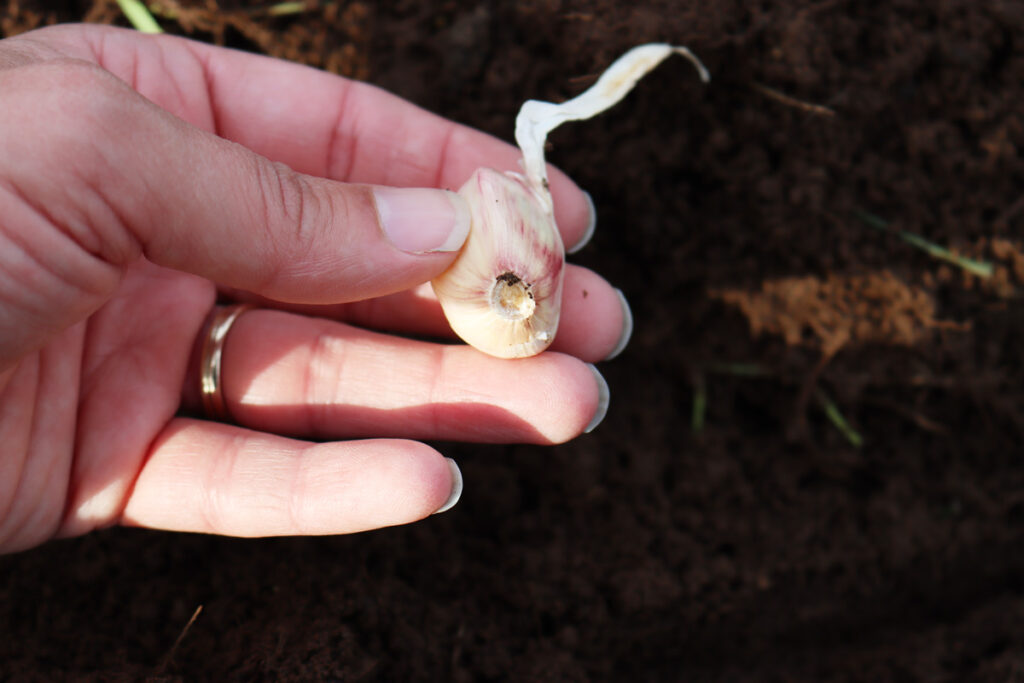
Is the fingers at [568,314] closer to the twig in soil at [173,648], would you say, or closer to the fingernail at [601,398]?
the fingernail at [601,398]

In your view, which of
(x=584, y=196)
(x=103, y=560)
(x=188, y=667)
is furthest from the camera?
(x=584, y=196)

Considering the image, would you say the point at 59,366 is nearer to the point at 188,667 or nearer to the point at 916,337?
the point at 188,667

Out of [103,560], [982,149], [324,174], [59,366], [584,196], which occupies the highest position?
[982,149]

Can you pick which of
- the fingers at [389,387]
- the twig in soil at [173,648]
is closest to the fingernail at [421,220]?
the fingers at [389,387]

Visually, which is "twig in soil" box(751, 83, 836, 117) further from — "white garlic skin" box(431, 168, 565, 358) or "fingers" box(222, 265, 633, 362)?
"white garlic skin" box(431, 168, 565, 358)

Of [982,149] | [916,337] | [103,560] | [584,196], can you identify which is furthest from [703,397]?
[103,560]

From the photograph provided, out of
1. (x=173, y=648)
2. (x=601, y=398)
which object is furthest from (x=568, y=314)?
(x=173, y=648)

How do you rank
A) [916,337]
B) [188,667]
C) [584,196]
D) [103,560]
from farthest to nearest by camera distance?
[916,337], [584,196], [103,560], [188,667]
